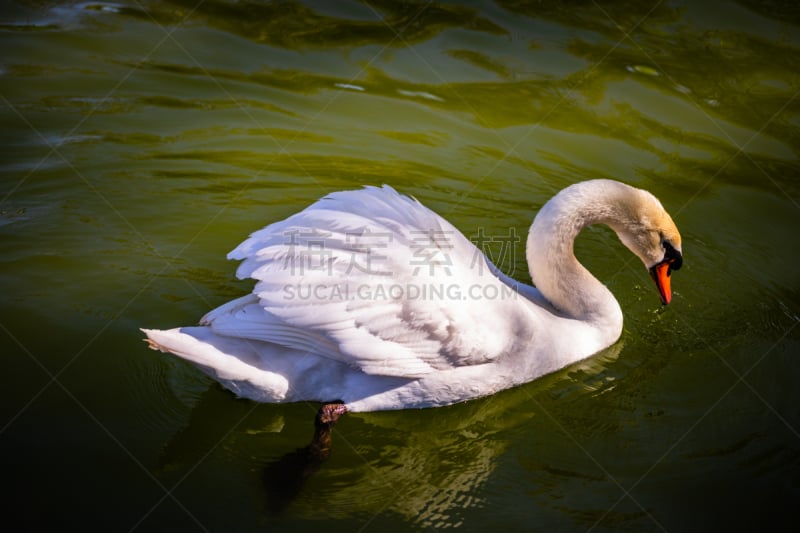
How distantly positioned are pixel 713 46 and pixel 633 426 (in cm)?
584

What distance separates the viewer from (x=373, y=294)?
4141 mm

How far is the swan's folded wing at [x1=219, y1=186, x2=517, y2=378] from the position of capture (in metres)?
4.07

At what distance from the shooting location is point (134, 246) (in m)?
5.62

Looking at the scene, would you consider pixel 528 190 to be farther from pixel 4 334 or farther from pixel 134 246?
pixel 4 334

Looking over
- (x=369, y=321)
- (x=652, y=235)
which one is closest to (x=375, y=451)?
(x=369, y=321)

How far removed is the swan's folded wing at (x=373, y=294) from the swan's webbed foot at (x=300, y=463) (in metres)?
0.30

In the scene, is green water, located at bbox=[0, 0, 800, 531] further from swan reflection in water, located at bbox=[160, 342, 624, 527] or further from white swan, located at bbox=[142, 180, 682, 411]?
white swan, located at bbox=[142, 180, 682, 411]

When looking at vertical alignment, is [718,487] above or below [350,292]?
below

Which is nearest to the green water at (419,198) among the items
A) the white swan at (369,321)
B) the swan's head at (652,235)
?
the white swan at (369,321)

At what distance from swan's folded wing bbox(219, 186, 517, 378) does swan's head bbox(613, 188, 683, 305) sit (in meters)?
1.01

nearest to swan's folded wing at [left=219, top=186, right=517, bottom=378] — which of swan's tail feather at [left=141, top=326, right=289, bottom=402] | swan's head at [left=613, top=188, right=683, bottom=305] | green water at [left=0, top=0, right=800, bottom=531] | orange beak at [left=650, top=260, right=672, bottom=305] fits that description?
swan's tail feather at [left=141, top=326, right=289, bottom=402]

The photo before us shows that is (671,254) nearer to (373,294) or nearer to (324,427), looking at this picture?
(373,294)

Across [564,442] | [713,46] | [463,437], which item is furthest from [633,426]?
[713,46]

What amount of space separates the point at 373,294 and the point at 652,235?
1.84m
